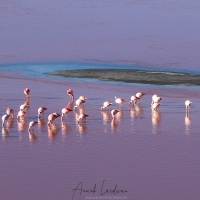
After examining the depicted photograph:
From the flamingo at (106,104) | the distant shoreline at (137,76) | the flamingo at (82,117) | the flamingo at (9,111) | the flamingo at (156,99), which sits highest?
the distant shoreline at (137,76)

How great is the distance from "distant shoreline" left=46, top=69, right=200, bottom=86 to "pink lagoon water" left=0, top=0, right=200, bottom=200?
769 millimetres

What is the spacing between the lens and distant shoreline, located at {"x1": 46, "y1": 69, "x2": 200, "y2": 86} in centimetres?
2798

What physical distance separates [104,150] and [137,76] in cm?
962

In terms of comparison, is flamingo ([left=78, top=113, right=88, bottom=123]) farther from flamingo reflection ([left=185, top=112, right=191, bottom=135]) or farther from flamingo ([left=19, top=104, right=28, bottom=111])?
flamingo reflection ([left=185, top=112, right=191, bottom=135])

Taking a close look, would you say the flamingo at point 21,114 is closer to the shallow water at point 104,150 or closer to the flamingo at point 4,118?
the shallow water at point 104,150

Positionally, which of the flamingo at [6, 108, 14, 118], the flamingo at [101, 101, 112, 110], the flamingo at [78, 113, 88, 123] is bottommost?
the flamingo at [78, 113, 88, 123]

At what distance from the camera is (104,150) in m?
19.5

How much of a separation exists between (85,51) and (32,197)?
1768 cm

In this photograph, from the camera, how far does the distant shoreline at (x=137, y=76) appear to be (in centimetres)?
2798

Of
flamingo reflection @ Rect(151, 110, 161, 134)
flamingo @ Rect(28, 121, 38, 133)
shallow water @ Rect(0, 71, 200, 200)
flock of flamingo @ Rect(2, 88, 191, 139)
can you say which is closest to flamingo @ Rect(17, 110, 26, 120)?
flock of flamingo @ Rect(2, 88, 191, 139)

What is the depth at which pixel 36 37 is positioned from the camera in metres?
36.1

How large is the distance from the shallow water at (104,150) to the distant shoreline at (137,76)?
1.66 m

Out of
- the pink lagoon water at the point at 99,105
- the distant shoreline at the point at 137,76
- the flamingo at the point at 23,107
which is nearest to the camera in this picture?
the pink lagoon water at the point at 99,105

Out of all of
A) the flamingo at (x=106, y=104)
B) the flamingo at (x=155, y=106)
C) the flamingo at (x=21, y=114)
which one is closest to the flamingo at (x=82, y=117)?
the flamingo at (x=106, y=104)
